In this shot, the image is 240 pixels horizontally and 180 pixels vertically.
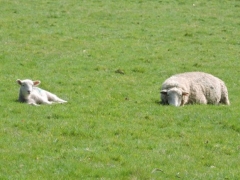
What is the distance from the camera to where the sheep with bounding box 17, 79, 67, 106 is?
53.0ft

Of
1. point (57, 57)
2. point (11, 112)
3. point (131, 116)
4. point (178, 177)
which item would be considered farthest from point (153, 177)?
point (57, 57)

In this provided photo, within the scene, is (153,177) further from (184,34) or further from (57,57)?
(184,34)

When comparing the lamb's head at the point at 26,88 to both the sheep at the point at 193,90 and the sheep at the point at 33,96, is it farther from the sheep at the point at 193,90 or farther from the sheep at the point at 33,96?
the sheep at the point at 193,90

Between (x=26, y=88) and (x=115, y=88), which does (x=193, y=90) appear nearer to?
(x=115, y=88)

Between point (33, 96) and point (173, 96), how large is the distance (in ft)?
12.8

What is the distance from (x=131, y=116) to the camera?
1521 cm

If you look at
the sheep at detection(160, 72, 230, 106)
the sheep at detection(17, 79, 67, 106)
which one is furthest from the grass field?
the sheep at detection(160, 72, 230, 106)

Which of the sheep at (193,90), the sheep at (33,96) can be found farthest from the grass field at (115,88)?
the sheep at (193,90)

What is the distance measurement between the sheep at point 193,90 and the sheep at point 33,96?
3051mm

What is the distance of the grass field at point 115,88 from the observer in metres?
11.6

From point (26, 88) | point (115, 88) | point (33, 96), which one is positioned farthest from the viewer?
point (115, 88)

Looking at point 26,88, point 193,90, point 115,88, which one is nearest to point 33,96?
point 26,88

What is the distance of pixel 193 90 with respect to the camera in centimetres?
1777

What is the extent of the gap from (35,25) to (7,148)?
17619 mm
